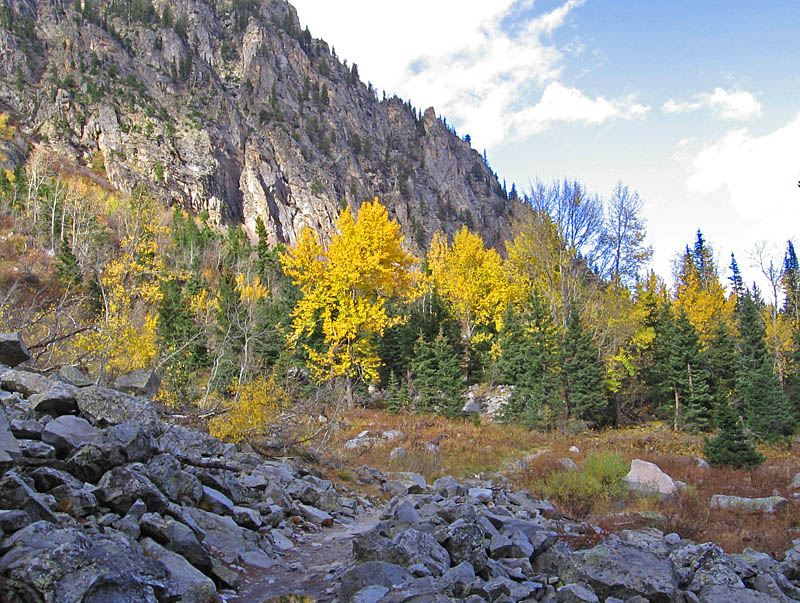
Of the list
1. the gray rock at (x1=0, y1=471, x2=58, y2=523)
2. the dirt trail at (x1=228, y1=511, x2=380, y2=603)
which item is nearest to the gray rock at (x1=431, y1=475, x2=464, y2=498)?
the dirt trail at (x1=228, y1=511, x2=380, y2=603)

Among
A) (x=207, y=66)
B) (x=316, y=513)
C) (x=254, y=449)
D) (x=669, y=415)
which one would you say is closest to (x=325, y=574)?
(x=316, y=513)

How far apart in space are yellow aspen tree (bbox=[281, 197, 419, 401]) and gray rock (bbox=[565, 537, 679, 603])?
1596cm

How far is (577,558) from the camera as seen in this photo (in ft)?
17.1

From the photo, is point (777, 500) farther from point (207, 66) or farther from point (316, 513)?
point (207, 66)

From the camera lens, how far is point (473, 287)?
32125mm

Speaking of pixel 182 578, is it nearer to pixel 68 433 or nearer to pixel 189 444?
pixel 68 433

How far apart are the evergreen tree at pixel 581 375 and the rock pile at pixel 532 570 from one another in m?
14.8

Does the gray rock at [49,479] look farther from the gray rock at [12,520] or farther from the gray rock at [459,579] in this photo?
the gray rock at [459,579]

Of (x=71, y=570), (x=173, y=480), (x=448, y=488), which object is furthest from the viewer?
(x=448, y=488)

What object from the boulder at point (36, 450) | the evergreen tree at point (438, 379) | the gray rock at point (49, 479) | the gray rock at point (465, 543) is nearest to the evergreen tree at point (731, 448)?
the evergreen tree at point (438, 379)

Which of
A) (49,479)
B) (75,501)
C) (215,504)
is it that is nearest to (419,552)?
(215,504)

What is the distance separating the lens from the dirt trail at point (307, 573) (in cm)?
457

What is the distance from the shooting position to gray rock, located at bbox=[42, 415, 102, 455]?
5.32 meters

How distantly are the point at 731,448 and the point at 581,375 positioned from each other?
7752mm
